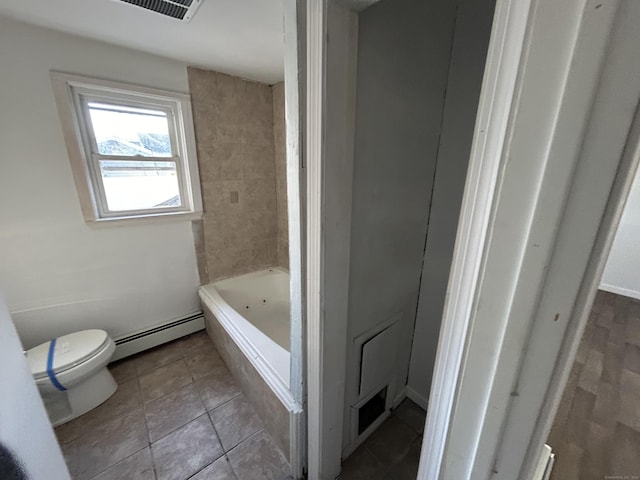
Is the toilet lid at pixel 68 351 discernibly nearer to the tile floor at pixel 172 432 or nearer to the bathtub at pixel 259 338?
the tile floor at pixel 172 432

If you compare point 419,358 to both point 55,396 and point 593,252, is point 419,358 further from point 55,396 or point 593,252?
point 55,396

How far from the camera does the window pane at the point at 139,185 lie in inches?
68.4

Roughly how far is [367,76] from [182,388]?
2080 millimetres

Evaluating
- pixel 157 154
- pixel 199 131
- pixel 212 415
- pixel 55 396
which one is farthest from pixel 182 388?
pixel 199 131

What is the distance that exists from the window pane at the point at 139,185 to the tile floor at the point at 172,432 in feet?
4.02

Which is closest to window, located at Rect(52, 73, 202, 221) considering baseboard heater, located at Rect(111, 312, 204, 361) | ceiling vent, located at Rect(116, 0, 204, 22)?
ceiling vent, located at Rect(116, 0, 204, 22)

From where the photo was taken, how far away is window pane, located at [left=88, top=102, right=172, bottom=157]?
1.66 metres

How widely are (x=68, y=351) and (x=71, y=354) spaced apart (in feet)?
0.15

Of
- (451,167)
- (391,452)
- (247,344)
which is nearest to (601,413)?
(391,452)

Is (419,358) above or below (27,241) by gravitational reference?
below

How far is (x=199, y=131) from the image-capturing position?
1948 millimetres

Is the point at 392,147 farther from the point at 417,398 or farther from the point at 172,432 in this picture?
the point at 172,432

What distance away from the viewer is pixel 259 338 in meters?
1.55

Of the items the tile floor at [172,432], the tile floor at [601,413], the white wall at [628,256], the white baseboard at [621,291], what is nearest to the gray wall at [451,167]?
the tile floor at [601,413]
